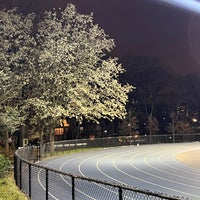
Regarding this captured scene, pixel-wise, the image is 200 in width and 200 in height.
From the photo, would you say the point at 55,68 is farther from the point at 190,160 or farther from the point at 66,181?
the point at 66,181

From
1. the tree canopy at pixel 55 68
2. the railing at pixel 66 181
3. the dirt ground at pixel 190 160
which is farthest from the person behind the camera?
the tree canopy at pixel 55 68

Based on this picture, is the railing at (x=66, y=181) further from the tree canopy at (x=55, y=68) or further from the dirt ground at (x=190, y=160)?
the dirt ground at (x=190, y=160)

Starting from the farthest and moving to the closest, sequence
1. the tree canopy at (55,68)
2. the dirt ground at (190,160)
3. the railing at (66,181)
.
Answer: the tree canopy at (55,68)
the dirt ground at (190,160)
the railing at (66,181)

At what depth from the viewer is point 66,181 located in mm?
14953

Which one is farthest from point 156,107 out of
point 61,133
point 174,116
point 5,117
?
point 5,117

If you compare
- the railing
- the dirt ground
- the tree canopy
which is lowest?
the dirt ground

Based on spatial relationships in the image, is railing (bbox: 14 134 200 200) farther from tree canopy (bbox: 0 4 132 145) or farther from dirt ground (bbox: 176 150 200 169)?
dirt ground (bbox: 176 150 200 169)

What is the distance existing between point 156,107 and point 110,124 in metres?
12.2

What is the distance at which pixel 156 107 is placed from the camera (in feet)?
273

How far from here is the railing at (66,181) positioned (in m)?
8.53

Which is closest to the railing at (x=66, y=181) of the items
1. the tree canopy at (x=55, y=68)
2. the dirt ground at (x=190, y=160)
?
the tree canopy at (x=55, y=68)

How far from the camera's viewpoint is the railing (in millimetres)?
8531

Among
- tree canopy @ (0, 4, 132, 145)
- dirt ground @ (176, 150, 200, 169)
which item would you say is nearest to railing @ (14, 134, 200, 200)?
tree canopy @ (0, 4, 132, 145)

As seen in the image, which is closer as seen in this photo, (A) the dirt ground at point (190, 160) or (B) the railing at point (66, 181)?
(B) the railing at point (66, 181)
